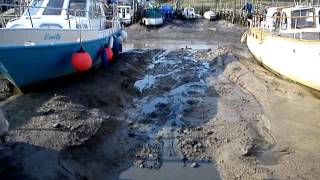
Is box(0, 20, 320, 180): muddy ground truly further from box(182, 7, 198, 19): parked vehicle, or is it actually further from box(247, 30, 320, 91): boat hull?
box(182, 7, 198, 19): parked vehicle

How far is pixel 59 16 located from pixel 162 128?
18.4 feet

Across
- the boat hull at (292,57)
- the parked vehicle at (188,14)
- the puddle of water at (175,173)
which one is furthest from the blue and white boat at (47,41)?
the parked vehicle at (188,14)

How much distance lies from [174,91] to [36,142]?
6432 mm

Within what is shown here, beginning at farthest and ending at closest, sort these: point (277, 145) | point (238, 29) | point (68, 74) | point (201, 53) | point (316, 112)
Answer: point (238, 29) < point (201, 53) < point (68, 74) < point (316, 112) < point (277, 145)

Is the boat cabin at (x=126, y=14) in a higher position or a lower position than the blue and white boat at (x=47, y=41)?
higher

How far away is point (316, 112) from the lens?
11102 mm

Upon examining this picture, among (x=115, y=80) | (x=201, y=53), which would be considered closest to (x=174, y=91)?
(x=115, y=80)

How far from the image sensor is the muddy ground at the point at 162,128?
295 inches

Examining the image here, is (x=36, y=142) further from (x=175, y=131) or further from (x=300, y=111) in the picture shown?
(x=300, y=111)

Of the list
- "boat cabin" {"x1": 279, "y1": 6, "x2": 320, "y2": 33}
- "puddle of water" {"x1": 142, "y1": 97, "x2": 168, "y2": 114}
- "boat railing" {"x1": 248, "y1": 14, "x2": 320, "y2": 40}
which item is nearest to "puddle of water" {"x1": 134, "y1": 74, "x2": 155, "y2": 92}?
"puddle of water" {"x1": 142, "y1": 97, "x2": 168, "y2": 114}

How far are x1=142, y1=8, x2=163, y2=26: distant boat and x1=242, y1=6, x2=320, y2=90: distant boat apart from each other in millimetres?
21685

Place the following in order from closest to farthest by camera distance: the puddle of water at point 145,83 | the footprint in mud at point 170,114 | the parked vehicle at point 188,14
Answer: the footprint in mud at point 170,114 < the puddle of water at point 145,83 < the parked vehicle at point 188,14

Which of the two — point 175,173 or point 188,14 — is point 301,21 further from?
point 188,14

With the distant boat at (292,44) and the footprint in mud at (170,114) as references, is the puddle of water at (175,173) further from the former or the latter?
the distant boat at (292,44)
